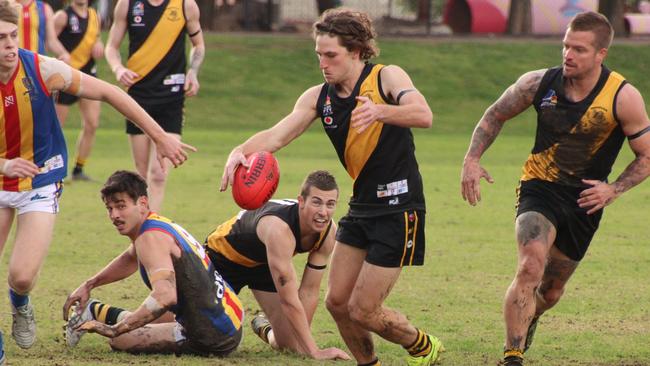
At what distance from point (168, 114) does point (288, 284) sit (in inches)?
193

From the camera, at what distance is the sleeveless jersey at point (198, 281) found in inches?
294

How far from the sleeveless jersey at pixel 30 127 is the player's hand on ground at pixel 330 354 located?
202 centimetres

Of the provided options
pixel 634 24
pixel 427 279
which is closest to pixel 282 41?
pixel 634 24

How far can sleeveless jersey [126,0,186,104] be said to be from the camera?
484 inches

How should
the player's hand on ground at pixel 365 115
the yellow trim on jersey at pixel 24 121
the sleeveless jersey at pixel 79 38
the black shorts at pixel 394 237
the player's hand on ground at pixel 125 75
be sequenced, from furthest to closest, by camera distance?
the sleeveless jersey at pixel 79 38 < the player's hand on ground at pixel 125 75 < the yellow trim on jersey at pixel 24 121 < the black shorts at pixel 394 237 < the player's hand on ground at pixel 365 115

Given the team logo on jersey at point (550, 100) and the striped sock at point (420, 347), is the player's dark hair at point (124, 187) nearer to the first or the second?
the striped sock at point (420, 347)

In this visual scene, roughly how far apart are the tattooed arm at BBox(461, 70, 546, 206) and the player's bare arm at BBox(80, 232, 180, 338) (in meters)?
1.82

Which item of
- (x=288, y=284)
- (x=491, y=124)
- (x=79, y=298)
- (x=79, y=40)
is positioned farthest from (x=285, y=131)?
(x=79, y=40)

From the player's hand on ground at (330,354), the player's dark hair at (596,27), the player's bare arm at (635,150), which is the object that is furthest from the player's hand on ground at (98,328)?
the player's dark hair at (596,27)

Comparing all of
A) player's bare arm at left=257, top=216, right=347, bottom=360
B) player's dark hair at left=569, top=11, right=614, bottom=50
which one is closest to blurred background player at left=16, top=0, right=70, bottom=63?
player's bare arm at left=257, top=216, right=347, bottom=360

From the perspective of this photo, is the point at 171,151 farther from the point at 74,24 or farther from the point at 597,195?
the point at 74,24

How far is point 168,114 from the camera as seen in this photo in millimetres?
12336

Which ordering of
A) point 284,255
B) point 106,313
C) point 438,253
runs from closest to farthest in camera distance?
point 284,255
point 106,313
point 438,253

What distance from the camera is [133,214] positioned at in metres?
7.30
